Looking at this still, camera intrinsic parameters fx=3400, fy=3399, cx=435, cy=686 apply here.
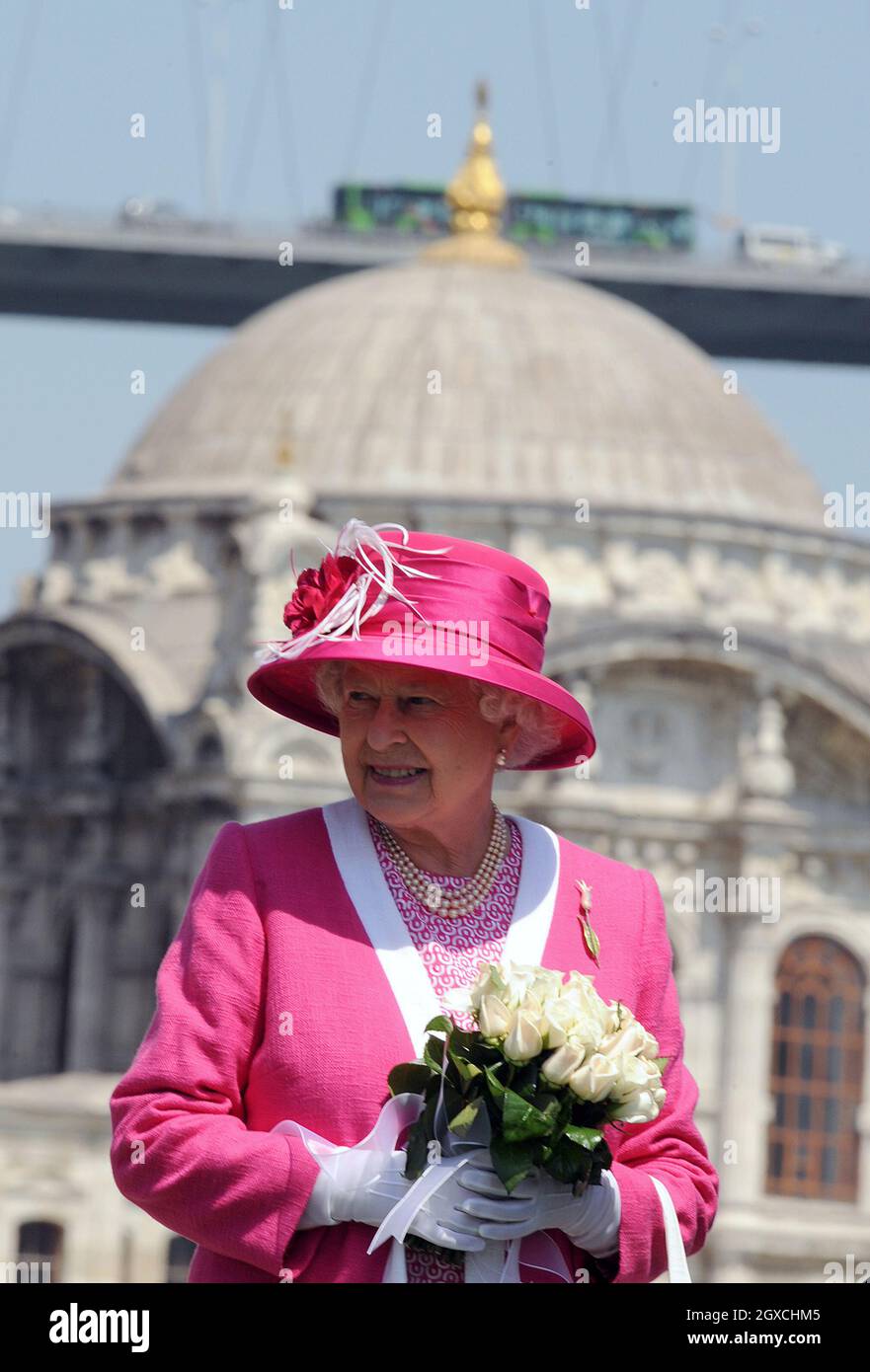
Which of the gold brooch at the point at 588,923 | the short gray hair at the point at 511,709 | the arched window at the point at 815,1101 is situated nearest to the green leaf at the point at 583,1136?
the gold brooch at the point at 588,923

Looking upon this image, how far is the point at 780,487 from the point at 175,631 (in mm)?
9681

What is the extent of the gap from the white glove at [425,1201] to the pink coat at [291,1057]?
0.18 ft

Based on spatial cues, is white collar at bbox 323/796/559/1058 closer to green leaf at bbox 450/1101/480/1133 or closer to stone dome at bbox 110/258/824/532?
green leaf at bbox 450/1101/480/1133

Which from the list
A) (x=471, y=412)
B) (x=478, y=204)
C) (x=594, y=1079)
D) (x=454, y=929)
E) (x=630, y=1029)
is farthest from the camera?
(x=478, y=204)

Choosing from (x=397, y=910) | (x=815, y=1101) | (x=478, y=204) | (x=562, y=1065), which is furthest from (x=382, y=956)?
(x=478, y=204)

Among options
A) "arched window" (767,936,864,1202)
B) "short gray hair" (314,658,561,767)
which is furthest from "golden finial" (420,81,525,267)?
"short gray hair" (314,658,561,767)

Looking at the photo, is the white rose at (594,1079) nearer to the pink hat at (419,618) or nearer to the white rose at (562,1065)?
the white rose at (562,1065)

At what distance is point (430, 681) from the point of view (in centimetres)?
671

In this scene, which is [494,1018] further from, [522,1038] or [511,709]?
[511,709]

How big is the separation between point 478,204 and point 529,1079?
147 feet

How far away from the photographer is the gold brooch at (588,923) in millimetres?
6809

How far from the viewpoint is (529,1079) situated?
6363 mm
